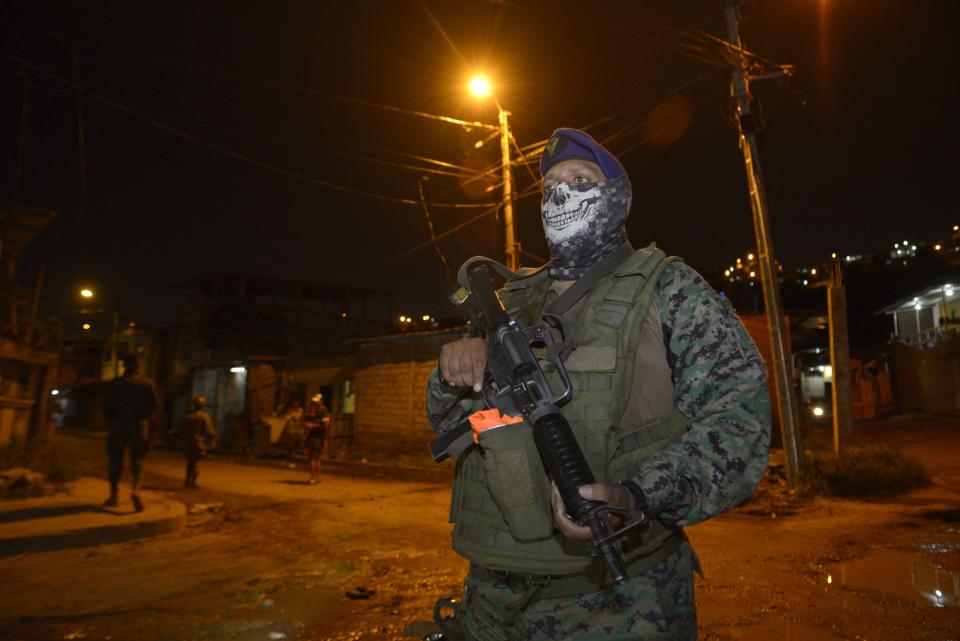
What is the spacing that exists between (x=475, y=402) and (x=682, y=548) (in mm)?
685

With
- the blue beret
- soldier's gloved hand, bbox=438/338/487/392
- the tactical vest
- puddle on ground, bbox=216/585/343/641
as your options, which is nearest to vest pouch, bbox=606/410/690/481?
the tactical vest

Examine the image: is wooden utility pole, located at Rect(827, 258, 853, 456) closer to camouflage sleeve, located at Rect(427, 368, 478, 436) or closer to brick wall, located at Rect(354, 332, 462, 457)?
brick wall, located at Rect(354, 332, 462, 457)

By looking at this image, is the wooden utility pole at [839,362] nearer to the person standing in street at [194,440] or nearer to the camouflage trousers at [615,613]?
the camouflage trousers at [615,613]

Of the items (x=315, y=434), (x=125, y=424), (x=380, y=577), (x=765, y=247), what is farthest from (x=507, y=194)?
(x=380, y=577)

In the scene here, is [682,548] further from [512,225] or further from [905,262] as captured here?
[905,262]

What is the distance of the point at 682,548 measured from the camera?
161cm

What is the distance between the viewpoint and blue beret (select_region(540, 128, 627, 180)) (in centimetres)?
191

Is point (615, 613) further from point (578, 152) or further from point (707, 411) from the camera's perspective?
point (578, 152)

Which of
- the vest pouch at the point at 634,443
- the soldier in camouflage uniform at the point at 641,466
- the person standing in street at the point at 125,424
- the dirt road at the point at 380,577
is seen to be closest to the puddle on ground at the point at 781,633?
the dirt road at the point at 380,577

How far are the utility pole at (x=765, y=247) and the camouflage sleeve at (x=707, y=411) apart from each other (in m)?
8.95

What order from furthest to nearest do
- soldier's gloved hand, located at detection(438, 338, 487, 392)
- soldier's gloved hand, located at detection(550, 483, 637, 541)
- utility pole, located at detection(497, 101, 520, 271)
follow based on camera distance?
utility pole, located at detection(497, 101, 520, 271) → soldier's gloved hand, located at detection(438, 338, 487, 392) → soldier's gloved hand, located at detection(550, 483, 637, 541)

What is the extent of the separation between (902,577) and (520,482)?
4880mm

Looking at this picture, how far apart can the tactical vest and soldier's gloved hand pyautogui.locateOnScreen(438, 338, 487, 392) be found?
194 millimetres

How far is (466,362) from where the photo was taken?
1604 mm
